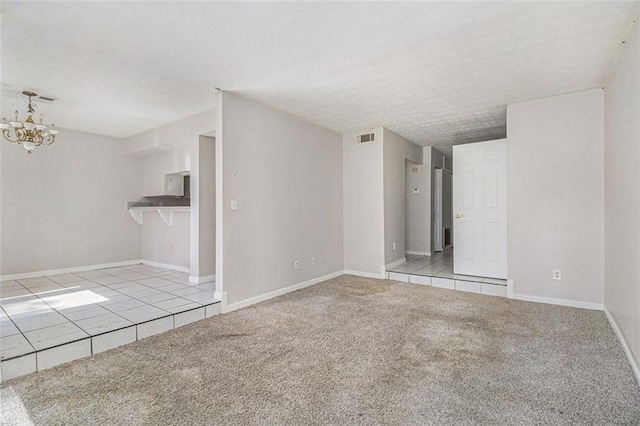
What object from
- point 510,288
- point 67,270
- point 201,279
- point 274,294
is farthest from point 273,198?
point 67,270

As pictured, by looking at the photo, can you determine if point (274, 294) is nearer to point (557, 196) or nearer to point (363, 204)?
point (363, 204)

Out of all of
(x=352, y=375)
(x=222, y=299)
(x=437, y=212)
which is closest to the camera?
(x=352, y=375)

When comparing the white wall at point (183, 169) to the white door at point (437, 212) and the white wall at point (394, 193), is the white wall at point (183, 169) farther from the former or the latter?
the white door at point (437, 212)

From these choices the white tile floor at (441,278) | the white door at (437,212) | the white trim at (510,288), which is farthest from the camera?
the white door at (437,212)

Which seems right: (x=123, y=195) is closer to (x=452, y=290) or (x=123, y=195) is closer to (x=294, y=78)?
(x=294, y=78)

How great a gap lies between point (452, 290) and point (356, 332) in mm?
2078

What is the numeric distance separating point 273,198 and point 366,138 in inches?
80.3

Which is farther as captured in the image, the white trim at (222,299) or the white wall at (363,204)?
the white wall at (363,204)

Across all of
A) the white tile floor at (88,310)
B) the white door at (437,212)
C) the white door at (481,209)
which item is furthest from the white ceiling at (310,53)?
the white door at (437,212)

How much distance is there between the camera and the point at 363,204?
208 inches

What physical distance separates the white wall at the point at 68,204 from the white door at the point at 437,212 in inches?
244

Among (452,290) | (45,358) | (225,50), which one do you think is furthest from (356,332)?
(225,50)

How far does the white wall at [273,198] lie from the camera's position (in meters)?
3.60

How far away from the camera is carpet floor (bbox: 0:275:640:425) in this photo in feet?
5.73
